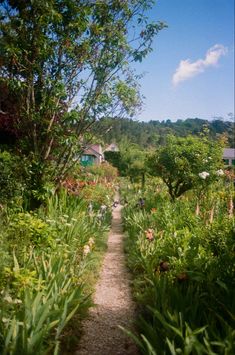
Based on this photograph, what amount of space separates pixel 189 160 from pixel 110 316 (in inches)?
273

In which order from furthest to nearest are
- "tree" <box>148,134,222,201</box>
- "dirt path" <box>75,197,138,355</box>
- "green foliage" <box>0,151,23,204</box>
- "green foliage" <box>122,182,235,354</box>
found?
"tree" <box>148,134,222,201</box>
"green foliage" <box>0,151,23,204</box>
"dirt path" <box>75,197,138,355</box>
"green foliage" <box>122,182,235,354</box>

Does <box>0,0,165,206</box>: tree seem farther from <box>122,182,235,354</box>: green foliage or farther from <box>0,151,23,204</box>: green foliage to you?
<box>122,182,235,354</box>: green foliage

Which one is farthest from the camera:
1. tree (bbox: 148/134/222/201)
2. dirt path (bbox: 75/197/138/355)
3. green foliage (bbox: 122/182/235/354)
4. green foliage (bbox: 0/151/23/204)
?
tree (bbox: 148/134/222/201)

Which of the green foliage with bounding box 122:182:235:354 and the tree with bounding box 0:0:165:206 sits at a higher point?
the tree with bounding box 0:0:165:206

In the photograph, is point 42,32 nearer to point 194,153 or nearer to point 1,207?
point 1,207

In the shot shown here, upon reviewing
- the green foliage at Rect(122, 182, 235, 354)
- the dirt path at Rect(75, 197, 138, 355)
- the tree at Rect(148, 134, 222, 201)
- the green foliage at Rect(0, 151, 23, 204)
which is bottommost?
the dirt path at Rect(75, 197, 138, 355)

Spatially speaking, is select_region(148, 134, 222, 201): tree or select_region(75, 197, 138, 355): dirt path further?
select_region(148, 134, 222, 201): tree

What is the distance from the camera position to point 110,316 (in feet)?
13.5

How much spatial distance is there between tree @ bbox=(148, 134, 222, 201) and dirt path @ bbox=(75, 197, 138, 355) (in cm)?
458

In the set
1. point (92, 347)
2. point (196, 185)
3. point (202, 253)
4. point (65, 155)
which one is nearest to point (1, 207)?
point (65, 155)

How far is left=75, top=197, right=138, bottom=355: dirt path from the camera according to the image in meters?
3.40

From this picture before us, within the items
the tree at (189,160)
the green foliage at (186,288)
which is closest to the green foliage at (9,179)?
the green foliage at (186,288)

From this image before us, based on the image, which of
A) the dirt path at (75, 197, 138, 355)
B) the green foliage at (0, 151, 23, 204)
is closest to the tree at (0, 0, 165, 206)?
the green foliage at (0, 151, 23, 204)

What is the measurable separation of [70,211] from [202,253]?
3.18m
